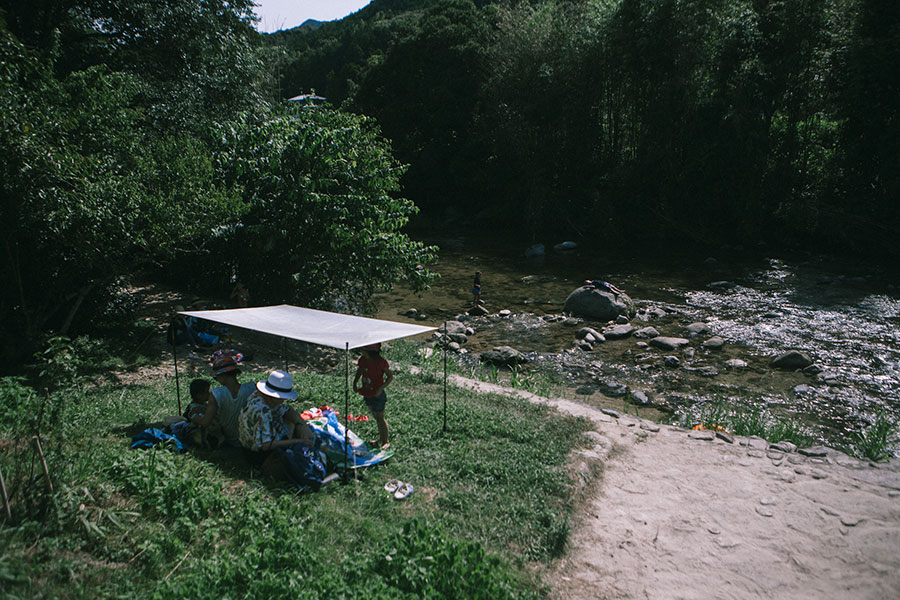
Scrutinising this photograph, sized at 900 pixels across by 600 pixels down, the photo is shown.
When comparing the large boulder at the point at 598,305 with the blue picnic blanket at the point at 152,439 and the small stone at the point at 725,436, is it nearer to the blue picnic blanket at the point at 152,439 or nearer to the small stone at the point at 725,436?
the small stone at the point at 725,436

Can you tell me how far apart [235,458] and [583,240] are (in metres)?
27.1

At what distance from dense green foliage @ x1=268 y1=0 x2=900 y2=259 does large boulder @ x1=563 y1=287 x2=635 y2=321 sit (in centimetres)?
1239

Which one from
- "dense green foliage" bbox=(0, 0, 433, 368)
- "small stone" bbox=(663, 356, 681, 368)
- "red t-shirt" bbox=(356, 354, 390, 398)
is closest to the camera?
"red t-shirt" bbox=(356, 354, 390, 398)

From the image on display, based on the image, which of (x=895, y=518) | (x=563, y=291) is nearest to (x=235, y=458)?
(x=895, y=518)

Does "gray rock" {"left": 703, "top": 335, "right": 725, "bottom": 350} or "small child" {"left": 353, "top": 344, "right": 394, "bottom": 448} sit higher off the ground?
"small child" {"left": 353, "top": 344, "right": 394, "bottom": 448}

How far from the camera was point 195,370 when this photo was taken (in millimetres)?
12031

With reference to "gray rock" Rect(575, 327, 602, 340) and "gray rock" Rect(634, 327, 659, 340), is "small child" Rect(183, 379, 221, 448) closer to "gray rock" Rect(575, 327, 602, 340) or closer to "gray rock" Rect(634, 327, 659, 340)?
"gray rock" Rect(575, 327, 602, 340)

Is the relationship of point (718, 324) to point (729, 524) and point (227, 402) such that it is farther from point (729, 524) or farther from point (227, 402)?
point (227, 402)

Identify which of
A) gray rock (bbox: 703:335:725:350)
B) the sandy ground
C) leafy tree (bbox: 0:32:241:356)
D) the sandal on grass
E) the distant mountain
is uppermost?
the distant mountain

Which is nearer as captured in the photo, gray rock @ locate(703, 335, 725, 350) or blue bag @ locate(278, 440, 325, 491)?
blue bag @ locate(278, 440, 325, 491)

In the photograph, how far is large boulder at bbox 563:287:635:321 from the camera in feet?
61.7

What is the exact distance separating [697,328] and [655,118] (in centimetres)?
1628

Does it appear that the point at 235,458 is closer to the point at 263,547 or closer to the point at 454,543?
the point at 263,547

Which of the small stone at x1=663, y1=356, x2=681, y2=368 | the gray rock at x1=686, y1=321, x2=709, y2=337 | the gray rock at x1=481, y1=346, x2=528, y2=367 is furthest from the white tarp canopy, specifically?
the gray rock at x1=686, y1=321, x2=709, y2=337
